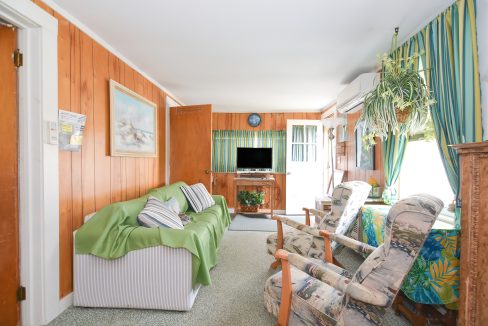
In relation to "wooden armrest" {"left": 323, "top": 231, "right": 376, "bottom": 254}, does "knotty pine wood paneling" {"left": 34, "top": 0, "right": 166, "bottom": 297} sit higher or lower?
higher

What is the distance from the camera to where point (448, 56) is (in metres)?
1.84

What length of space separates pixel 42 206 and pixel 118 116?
1299mm

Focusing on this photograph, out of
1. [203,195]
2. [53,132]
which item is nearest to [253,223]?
[203,195]

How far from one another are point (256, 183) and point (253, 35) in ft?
11.3

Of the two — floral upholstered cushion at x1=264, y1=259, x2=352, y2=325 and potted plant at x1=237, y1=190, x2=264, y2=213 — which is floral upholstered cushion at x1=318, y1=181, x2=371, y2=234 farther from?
potted plant at x1=237, y1=190, x2=264, y2=213

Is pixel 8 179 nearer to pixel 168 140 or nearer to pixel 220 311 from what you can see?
pixel 220 311

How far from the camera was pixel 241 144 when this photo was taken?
587 centimetres

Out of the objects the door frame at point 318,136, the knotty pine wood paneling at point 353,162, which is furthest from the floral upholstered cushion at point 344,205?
the door frame at point 318,136

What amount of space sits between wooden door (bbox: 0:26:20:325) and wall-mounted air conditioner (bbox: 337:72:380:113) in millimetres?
3183

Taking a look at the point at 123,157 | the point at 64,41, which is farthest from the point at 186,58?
the point at 123,157

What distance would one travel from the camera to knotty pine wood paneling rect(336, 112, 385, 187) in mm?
3122

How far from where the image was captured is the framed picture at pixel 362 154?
3.25 metres

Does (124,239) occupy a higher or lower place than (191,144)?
lower

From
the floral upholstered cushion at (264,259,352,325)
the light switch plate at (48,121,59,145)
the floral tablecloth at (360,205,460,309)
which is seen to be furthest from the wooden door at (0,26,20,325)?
the floral tablecloth at (360,205,460,309)
